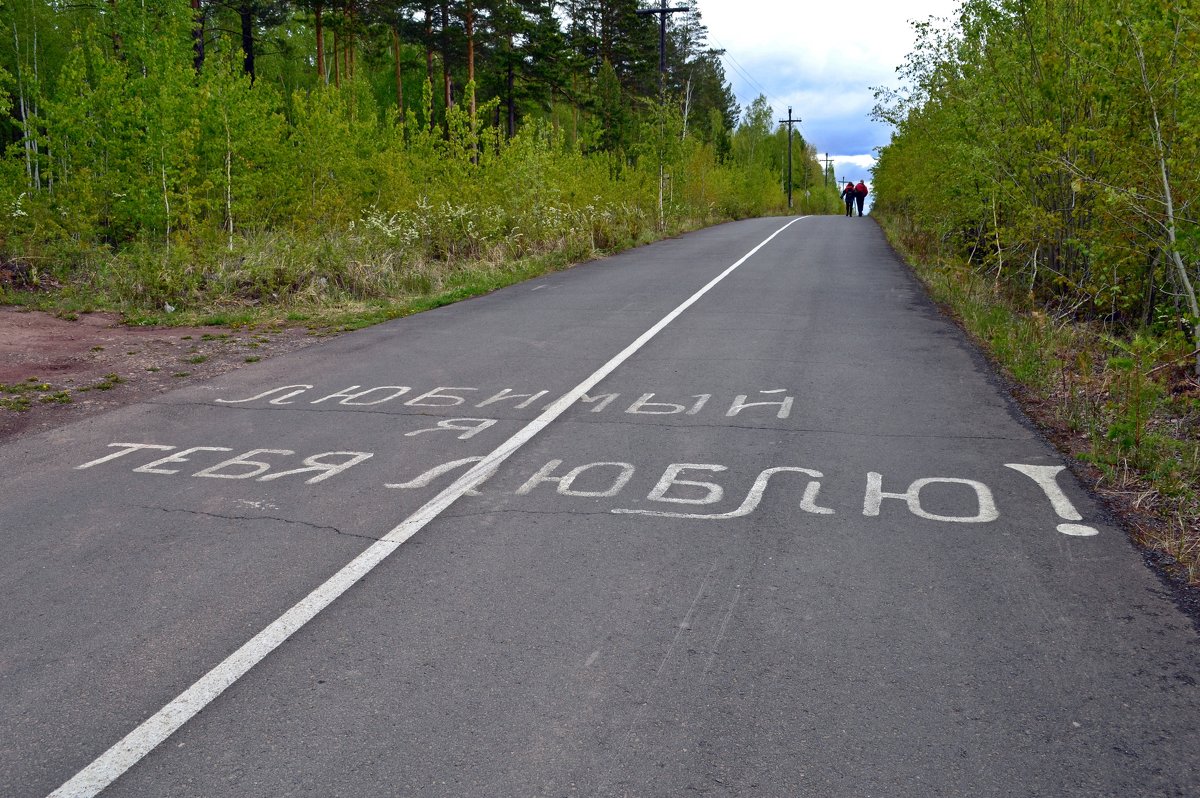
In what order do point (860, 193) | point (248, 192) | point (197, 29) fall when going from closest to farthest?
point (248, 192) → point (197, 29) → point (860, 193)

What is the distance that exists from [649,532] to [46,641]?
2.72 metres

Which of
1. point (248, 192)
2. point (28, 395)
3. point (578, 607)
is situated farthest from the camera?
point (248, 192)

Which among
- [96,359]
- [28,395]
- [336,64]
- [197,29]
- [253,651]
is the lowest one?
[253,651]

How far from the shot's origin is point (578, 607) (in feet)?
13.3

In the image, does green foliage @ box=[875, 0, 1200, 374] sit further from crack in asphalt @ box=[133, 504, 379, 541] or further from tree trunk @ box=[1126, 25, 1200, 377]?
crack in asphalt @ box=[133, 504, 379, 541]

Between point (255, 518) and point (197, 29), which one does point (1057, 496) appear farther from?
point (197, 29)

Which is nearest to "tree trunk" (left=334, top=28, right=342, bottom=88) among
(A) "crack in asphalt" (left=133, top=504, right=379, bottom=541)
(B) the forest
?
(B) the forest

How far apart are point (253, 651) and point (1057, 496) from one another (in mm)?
4453

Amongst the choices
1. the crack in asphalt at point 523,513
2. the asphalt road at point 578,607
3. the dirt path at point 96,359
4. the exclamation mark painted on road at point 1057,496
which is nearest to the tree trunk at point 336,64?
the dirt path at point 96,359

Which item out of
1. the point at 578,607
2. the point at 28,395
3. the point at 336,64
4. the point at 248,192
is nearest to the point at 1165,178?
the point at 578,607

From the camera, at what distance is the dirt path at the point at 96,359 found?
26.7 ft

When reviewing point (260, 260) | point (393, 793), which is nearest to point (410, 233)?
point (260, 260)

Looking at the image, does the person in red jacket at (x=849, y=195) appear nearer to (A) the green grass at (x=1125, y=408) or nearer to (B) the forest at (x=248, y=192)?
(B) the forest at (x=248, y=192)

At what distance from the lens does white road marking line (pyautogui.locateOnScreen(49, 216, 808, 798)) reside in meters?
2.92
